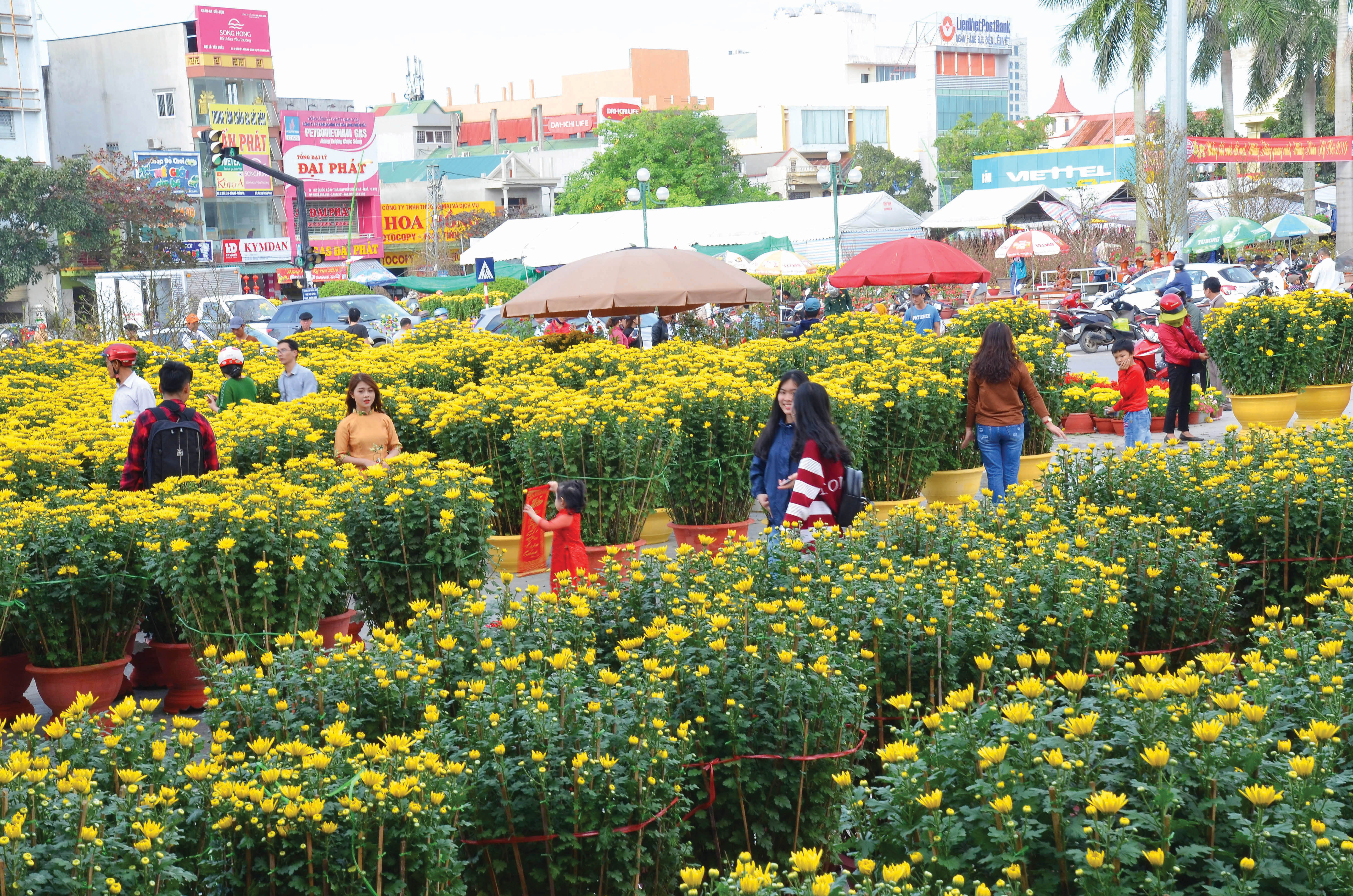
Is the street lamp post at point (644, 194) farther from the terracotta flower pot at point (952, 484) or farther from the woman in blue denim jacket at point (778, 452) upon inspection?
the woman in blue denim jacket at point (778, 452)

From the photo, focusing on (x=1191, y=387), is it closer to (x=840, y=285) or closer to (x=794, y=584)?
(x=840, y=285)

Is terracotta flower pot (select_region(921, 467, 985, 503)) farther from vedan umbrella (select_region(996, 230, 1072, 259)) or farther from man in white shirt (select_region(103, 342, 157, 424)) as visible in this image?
vedan umbrella (select_region(996, 230, 1072, 259))

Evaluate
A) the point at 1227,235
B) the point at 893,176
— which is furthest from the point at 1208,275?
the point at 893,176

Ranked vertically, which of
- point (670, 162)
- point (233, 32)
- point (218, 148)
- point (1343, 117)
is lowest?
point (218, 148)

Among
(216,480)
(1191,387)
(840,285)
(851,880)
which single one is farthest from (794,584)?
(840,285)

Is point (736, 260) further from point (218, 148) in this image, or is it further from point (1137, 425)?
point (1137, 425)

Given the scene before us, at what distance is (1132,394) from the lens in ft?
35.6

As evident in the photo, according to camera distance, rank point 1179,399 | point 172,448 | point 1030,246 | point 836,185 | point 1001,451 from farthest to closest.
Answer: point 836,185, point 1030,246, point 1179,399, point 1001,451, point 172,448

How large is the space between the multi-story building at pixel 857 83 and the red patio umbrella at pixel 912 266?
85340 mm

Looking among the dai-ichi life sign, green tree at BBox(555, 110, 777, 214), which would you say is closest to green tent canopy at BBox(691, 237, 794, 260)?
the dai-ichi life sign

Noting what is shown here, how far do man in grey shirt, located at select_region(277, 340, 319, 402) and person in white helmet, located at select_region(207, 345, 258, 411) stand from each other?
1.00 feet

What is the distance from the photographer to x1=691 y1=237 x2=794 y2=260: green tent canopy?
140 ft

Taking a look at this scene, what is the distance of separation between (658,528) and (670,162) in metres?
55.2

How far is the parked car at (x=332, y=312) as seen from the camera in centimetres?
2538
